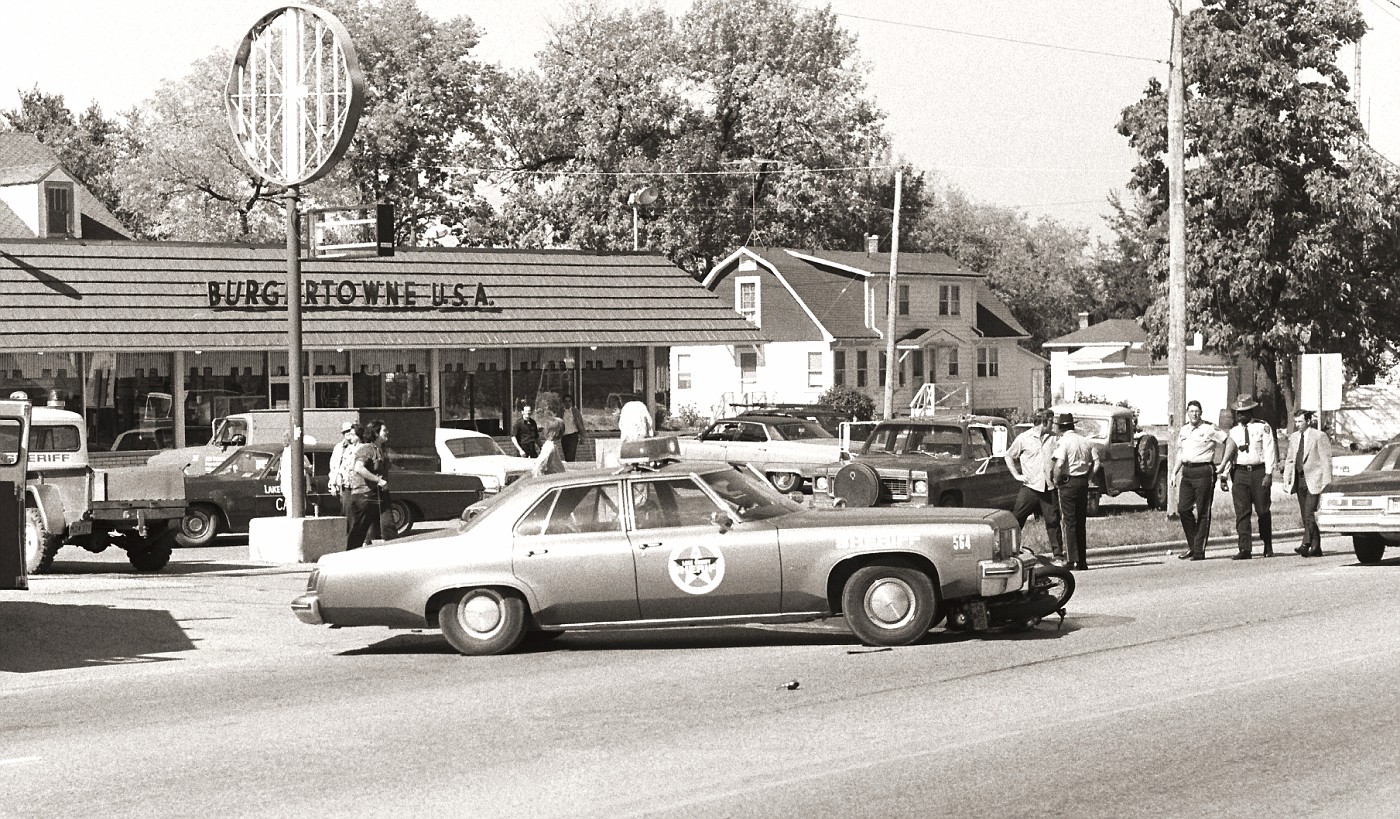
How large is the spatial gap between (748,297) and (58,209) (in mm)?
26289

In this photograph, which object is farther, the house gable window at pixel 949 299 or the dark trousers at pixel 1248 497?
the house gable window at pixel 949 299

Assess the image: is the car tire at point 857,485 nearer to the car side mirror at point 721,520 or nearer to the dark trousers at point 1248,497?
the dark trousers at point 1248,497

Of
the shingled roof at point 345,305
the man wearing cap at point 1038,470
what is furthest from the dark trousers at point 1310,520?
the shingled roof at point 345,305

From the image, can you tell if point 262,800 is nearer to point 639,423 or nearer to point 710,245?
point 639,423

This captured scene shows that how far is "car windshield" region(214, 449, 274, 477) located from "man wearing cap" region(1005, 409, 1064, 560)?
37.3ft

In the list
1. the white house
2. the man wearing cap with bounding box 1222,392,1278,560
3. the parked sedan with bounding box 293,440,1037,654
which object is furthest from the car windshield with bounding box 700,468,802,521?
the white house

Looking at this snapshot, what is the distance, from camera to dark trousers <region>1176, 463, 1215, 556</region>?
68.0 feet

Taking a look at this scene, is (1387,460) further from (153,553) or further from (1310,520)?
(153,553)

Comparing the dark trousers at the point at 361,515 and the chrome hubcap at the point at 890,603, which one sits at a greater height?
the dark trousers at the point at 361,515

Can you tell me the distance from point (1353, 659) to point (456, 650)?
6.60m

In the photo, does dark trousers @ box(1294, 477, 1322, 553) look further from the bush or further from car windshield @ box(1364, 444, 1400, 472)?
the bush

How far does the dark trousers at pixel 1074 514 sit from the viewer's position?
753 inches

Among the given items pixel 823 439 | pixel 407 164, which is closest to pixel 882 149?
pixel 407 164

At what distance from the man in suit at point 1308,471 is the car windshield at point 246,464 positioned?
14.0 metres
